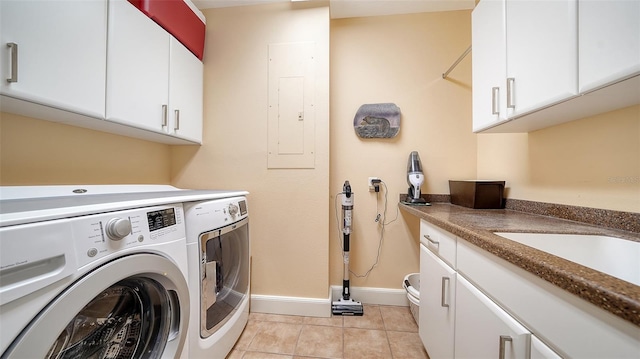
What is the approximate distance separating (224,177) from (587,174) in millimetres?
2138

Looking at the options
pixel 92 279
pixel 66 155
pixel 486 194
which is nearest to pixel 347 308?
pixel 486 194

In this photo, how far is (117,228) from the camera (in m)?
0.59

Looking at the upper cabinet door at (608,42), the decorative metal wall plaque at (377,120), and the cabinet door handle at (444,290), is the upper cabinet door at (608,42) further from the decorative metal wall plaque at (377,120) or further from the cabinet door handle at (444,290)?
the decorative metal wall plaque at (377,120)

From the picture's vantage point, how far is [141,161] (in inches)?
58.9

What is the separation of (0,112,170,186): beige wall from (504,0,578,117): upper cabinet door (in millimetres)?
2277

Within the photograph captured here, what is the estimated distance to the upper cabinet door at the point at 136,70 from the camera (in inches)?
40.5

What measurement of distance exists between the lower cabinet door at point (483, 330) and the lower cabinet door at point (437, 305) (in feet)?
0.16

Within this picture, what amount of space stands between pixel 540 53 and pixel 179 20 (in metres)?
2.03

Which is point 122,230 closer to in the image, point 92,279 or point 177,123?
point 92,279

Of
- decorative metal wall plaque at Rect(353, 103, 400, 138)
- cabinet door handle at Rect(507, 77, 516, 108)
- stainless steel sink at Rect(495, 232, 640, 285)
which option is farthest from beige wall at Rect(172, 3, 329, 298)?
stainless steel sink at Rect(495, 232, 640, 285)

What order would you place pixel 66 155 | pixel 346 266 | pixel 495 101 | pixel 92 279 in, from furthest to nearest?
pixel 346 266 < pixel 66 155 < pixel 495 101 < pixel 92 279

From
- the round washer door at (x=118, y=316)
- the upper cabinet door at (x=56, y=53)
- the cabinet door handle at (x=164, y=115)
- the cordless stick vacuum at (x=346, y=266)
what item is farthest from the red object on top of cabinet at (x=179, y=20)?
the cordless stick vacuum at (x=346, y=266)

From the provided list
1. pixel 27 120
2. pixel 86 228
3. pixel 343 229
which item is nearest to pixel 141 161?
pixel 27 120

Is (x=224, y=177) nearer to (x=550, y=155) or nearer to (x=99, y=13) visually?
(x=99, y=13)
